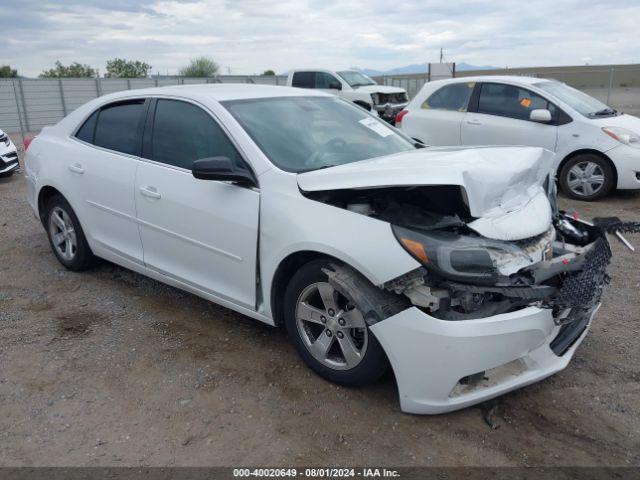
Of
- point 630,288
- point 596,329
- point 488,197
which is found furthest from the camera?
point 630,288

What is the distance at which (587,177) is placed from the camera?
7527 millimetres

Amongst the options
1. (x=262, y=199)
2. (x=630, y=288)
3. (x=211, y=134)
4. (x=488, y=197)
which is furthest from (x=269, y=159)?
(x=630, y=288)

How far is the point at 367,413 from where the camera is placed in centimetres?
301

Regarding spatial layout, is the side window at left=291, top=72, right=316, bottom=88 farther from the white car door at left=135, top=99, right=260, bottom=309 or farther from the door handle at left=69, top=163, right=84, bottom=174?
the white car door at left=135, top=99, right=260, bottom=309

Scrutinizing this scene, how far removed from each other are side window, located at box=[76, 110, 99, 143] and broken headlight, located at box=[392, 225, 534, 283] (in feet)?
10.1

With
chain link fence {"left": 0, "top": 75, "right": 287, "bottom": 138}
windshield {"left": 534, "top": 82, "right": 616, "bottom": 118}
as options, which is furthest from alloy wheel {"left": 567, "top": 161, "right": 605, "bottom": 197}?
chain link fence {"left": 0, "top": 75, "right": 287, "bottom": 138}

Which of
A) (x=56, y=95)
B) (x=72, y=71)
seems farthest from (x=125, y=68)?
(x=56, y=95)

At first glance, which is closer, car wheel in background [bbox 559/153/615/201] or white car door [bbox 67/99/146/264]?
white car door [bbox 67/99/146/264]

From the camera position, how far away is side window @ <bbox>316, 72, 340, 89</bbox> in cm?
1697

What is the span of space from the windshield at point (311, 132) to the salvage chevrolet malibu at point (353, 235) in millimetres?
14

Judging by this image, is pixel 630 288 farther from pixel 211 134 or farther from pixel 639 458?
pixel 211 134

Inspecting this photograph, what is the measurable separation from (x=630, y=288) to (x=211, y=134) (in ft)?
11.8

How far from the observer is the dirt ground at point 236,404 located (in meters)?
2.71

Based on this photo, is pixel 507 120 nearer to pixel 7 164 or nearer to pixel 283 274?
pixel 283 274
